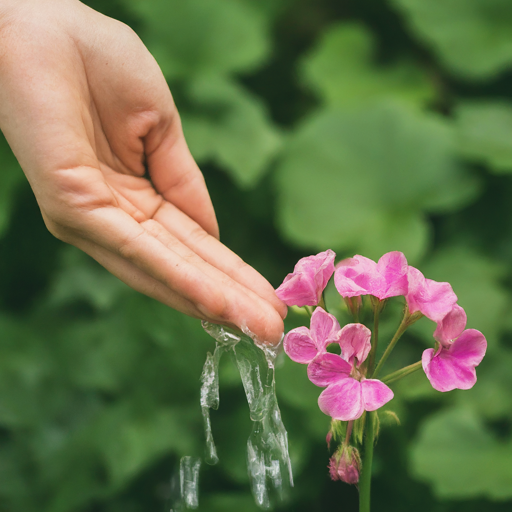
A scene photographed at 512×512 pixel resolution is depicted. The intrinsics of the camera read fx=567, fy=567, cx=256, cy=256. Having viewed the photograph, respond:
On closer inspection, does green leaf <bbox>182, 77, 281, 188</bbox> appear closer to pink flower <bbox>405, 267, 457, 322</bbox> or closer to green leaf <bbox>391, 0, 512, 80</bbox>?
green leaf <bbox>391, 0, 512, 80</bbox>

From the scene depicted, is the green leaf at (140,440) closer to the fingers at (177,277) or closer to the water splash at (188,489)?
the water splash at (188,489)

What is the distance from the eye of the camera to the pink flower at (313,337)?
387mm

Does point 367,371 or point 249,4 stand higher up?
point 367,371

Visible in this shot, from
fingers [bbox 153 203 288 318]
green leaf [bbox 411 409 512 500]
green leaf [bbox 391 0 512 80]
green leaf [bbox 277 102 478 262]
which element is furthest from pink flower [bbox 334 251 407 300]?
green leaf [bbox 391 0 512 80]

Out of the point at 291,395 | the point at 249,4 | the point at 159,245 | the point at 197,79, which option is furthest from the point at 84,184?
the point at 249,4

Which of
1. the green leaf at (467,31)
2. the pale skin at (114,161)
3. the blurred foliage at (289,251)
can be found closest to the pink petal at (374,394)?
the pale skin at (114,161)

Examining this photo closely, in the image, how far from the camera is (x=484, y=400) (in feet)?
3.58

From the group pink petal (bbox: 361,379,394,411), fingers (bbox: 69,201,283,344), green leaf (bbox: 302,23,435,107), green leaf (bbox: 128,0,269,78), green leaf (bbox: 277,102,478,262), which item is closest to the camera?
pink petal (bbox: 361,379,394,411)

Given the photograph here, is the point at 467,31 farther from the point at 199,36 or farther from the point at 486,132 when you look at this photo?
the point at 199,36

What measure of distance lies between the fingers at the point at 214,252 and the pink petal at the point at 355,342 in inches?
5.1

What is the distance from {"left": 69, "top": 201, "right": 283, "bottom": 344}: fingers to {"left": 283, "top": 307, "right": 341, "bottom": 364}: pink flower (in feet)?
0.24

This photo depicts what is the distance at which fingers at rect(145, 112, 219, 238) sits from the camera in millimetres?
670

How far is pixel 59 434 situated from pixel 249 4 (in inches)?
52.2

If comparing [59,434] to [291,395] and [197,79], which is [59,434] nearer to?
[291,395]
